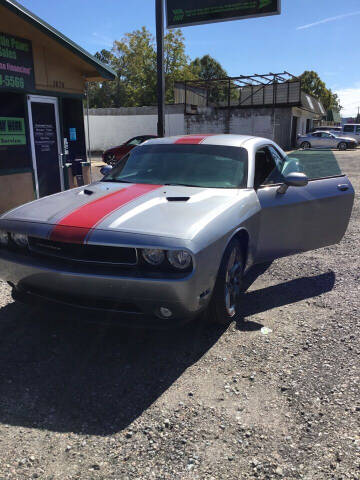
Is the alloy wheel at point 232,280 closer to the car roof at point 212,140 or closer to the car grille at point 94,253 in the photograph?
the car grille at point 94,253

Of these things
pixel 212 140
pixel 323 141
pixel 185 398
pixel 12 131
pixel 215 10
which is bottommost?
pixel 185 398

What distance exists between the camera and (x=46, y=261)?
3205 mm

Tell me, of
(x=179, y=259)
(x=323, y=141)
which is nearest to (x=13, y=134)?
(x=179, y=259)

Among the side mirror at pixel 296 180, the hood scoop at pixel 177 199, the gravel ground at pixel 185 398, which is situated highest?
the side mirror at pixel 296 180

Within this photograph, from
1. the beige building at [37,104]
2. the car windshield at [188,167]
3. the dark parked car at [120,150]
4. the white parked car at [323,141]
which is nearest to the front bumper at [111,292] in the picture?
the car windshield at [188,167]

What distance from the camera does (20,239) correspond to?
11.1 ft

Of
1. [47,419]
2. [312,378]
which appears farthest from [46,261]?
[312,378]

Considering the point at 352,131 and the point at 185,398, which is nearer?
the point at 185,398

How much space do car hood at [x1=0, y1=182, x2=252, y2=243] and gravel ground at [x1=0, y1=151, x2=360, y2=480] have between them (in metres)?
0.98

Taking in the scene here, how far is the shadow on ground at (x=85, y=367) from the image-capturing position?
2600mm

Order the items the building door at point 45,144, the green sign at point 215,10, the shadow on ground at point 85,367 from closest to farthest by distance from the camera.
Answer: the shadow on ground at point 85,367 → the building door at point 45,144 → the green sign at point 215,10

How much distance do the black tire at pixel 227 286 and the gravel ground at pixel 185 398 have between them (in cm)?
18

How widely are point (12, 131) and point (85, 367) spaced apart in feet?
19.0

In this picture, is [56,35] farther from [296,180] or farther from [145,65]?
[145,65]
